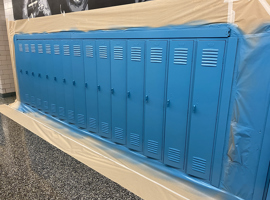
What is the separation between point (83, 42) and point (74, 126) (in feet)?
4.55

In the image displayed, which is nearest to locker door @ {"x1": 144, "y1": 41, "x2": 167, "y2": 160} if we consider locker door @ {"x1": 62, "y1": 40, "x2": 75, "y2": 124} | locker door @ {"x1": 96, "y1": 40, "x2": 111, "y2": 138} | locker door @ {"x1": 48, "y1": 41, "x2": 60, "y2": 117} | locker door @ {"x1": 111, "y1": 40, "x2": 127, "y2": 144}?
locker door @ {"x1": 111, "y1": 40, "x2": 127, "y2": 144}

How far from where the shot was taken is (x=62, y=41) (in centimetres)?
338

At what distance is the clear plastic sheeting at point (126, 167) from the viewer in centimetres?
214

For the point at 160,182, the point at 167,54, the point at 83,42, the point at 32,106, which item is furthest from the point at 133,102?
the point at 32,106

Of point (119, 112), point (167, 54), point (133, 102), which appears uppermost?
point (167, 54)

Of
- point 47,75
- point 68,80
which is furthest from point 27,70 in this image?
point 68,80

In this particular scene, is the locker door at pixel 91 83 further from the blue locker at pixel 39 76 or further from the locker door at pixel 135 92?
the blue locker at pixel 39 76

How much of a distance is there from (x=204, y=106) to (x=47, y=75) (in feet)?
9.56

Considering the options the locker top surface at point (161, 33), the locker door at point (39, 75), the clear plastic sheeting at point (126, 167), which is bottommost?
the clear plastic sheeting at point (126, 167)

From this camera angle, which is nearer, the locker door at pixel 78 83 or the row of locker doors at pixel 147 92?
the row of locker doors at pixel 147 92

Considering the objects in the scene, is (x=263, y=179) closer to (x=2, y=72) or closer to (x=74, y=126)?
(x=74, y=126)

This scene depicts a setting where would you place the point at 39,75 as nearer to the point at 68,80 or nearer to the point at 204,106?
the point at 68,80

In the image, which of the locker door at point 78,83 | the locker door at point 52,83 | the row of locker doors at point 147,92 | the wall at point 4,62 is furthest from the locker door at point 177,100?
the wall at point 4,62

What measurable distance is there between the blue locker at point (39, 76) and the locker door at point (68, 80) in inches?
27.9
